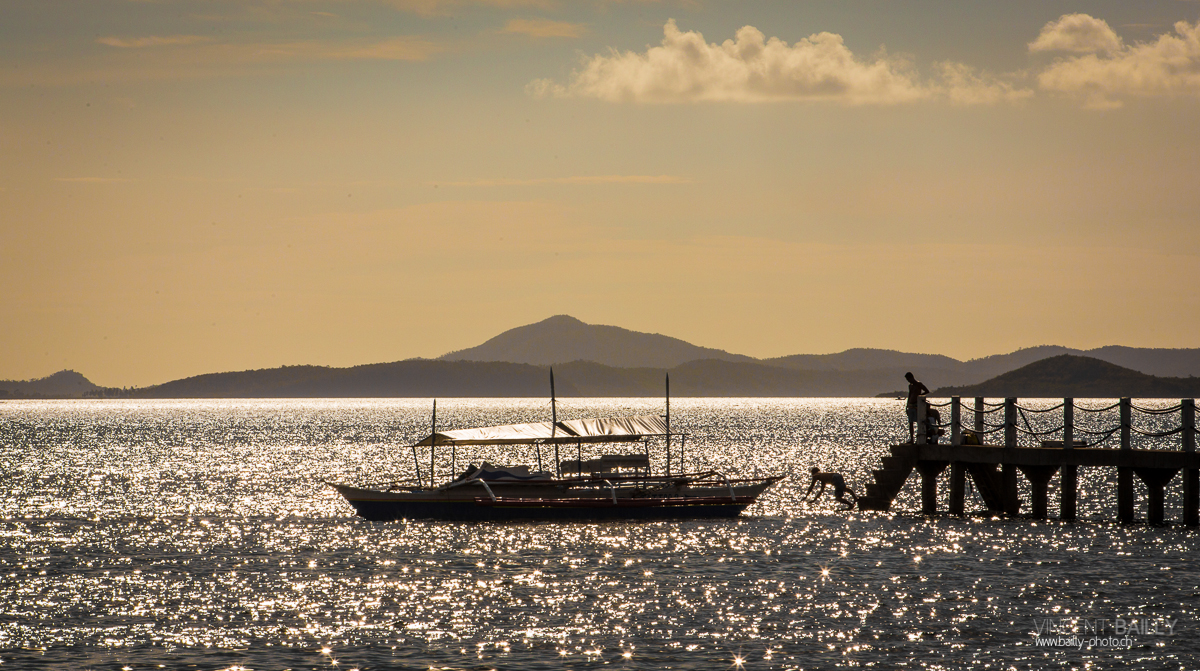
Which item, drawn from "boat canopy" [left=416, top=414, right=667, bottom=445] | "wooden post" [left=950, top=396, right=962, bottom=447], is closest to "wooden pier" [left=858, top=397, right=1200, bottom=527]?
"wooden post" [left=950, top=396, right=962, bottom=447]

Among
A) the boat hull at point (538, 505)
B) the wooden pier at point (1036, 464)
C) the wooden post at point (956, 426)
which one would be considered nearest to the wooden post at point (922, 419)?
the wooden pier at point (1036, 464)

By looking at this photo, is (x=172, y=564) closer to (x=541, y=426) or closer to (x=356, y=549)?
(x=356, y=549)

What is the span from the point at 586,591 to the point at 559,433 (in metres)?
20.5

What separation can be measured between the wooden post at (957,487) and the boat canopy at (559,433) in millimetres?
12624

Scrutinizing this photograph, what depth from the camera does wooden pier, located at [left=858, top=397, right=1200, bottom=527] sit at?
39.9m

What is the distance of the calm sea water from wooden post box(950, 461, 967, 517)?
1.16 meters

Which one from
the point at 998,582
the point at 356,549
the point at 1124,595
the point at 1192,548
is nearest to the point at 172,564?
the point at 356,549

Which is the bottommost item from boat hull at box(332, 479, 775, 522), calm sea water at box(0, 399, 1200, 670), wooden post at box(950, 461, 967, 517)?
calm sea water at box(0, 399, 1200, 670)

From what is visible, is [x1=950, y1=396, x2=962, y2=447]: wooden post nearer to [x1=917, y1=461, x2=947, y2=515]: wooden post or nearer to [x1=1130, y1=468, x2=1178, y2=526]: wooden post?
[x1=917, y1=461, x2=947, y2=515]: wooden post

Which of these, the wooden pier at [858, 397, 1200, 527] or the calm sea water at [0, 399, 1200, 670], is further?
the wooden pier at [858, 397, 1200, 527]

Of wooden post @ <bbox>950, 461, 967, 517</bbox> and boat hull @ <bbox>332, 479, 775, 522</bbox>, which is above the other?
wooden post @ <bbox>950, 461, 967, 517</bbox>

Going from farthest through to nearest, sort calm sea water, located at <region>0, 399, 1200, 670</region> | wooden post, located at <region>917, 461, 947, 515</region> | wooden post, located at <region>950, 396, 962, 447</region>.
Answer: wooden post, located at <region>917, 461, 947, 515</region>
wooden post, located at <region>950, 396, 962, 447</region>
calm sea water, located at <region>0, 399, 1200, 670</region>

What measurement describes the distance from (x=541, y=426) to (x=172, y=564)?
19.3 meters

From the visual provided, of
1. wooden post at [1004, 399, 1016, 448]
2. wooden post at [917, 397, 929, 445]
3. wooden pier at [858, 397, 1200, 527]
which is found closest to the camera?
wooden pier at [858, 397, 1200, 527]
